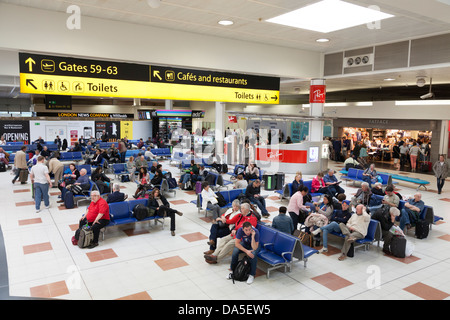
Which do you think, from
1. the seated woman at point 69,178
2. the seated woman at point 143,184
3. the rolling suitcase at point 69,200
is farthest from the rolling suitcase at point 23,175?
the seated woman at point 143,184

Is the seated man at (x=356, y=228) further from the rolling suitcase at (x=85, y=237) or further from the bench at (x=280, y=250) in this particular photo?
the rolling suitcase at (x=85, y=237)

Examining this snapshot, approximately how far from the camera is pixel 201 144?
2838 cm

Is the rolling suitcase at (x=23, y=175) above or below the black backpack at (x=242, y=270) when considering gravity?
above

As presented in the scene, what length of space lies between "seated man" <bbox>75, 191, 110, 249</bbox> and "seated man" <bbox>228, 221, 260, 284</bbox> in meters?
3.26

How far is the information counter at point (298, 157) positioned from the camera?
1747 cm

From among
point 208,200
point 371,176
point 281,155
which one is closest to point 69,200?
point 208,200

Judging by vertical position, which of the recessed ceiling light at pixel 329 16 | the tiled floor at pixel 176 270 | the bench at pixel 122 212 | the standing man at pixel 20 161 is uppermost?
the recessed ceiling light at pixel 329 16

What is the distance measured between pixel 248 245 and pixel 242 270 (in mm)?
439

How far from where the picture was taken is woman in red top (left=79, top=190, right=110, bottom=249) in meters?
7.50

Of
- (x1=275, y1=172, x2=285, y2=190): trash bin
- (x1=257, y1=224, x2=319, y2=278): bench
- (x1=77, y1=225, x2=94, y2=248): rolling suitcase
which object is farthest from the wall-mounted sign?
(x1=257, y1=224, x2=319, y2=278): bench

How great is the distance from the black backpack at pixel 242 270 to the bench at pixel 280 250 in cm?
41

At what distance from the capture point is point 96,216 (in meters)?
7.63

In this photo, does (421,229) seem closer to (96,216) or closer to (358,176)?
(358,176)

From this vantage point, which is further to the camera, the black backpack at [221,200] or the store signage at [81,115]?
the store signage at [81,115]
